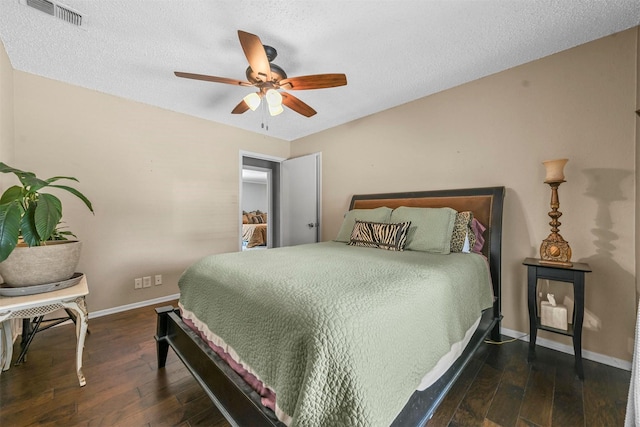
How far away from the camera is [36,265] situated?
1.46 metres

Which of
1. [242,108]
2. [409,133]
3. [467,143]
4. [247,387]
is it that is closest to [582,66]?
[467,143]

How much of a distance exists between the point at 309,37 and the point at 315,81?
32cm

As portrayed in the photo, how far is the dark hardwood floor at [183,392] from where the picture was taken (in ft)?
4.42

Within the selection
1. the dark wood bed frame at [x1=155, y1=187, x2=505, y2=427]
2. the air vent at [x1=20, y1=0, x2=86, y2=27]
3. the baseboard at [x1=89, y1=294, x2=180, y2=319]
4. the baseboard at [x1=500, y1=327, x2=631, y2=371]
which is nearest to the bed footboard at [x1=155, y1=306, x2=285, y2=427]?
the dark wood bed frame at [x1=155, y1=187, x2=505, y2=427]

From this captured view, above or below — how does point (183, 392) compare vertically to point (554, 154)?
below

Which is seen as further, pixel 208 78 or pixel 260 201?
pixel 260 201

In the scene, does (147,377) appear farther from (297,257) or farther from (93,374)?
(297,257)

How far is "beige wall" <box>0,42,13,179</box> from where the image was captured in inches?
76.0

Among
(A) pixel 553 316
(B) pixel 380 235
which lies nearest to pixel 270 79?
(B) pixel 380 235

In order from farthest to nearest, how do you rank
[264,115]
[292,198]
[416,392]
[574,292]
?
[292,198] < [264,115] < [574,292] < [416,392]

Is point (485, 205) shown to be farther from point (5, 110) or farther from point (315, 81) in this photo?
point (5, 110)

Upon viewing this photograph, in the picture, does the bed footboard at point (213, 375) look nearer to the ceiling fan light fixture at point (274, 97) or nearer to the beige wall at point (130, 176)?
the beige wall at point (130, 176)

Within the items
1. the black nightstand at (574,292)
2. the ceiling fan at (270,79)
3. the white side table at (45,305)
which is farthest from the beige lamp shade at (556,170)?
the white side table at (45,305)

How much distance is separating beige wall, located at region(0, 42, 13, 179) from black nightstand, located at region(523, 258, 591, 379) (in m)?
4.11
